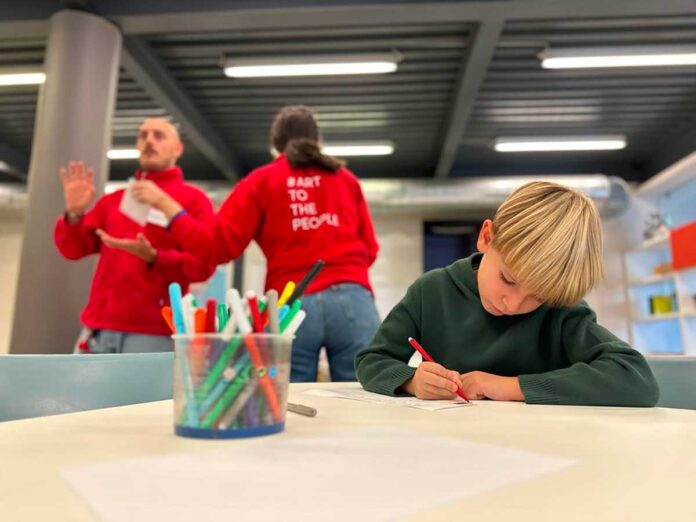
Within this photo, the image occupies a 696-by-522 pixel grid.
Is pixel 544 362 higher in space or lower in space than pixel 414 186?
lower

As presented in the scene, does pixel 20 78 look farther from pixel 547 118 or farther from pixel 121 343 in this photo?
pixel 547 118

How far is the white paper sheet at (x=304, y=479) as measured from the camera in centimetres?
33

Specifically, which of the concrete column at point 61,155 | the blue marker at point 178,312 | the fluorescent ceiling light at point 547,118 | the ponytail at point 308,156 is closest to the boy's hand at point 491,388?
the blue marker at point 178,312

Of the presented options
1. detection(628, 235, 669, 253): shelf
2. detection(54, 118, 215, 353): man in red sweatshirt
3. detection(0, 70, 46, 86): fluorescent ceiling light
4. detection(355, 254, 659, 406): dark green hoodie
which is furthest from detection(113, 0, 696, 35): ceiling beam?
detection(355, 254, 659, 406): dark green hoodie

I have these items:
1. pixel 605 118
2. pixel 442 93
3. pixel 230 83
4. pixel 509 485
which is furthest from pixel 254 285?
pixel 509 485

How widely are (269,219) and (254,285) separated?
5.19m

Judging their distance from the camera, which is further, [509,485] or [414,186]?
[414,186]

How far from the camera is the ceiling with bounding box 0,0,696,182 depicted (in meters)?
3.38

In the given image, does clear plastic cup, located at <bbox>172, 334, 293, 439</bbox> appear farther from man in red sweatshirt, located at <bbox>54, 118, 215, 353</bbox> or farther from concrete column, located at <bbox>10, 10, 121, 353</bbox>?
concrete column, located at <bbox>10, 10, 121, 353</bbox>

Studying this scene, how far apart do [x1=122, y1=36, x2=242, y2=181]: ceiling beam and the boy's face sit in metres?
3.52

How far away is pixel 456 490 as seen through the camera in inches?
14.7

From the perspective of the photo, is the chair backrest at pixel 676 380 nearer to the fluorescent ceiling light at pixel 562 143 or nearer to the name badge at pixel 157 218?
the name badge at pixel 157 218

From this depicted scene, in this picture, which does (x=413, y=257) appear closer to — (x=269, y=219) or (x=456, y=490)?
(x=269, y=219)

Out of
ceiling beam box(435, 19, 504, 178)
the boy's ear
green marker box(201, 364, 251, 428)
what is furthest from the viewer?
ceiling beam box(435, 19, 504, 178)
